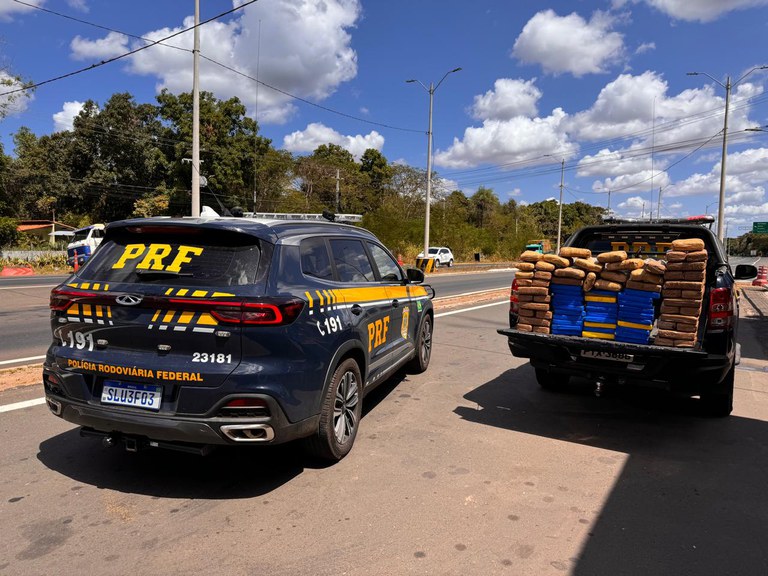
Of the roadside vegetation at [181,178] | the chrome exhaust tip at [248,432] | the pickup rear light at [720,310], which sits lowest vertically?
the chrome exhaust tip at [248,432]

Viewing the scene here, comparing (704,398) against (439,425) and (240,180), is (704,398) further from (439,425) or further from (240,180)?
(240,180)

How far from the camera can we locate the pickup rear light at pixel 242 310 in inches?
122

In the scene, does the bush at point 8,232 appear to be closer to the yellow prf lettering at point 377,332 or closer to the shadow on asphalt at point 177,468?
the shadow on asphalt at point 177,468

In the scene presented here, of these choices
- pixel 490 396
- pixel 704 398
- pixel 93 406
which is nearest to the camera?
pixel 93 406

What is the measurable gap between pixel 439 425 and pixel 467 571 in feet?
7.05

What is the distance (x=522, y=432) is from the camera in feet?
15.4

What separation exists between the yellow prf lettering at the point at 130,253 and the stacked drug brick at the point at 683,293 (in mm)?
4079

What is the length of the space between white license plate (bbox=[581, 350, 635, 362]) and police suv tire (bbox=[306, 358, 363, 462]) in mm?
2002

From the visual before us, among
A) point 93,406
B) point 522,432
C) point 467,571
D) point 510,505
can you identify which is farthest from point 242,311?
point 522,432

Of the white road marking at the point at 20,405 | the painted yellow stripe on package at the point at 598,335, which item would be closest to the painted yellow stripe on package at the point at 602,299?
the painted yellow stripe on package at the point at 598,335

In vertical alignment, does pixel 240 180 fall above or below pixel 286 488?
above

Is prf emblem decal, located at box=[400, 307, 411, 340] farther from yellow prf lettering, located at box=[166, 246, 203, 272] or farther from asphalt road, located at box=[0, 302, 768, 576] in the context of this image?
yellow prf lettering, located at box=[166, 246, 203, 272]

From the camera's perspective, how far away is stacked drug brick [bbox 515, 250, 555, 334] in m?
4.80

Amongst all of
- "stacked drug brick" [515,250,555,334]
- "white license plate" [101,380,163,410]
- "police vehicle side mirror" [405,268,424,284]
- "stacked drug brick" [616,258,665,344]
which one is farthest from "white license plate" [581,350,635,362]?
"white license plate" [101,380,163,410]
